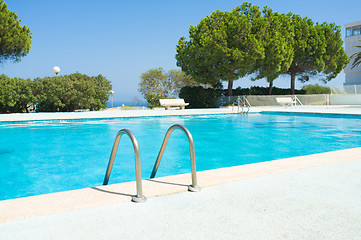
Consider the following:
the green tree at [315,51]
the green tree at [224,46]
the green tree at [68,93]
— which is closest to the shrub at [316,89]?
the green tree at [315,51]

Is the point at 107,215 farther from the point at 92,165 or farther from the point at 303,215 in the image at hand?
the point at 92,165

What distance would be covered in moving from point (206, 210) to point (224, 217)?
0.20m

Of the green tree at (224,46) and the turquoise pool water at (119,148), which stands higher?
the green tree at (224,46)

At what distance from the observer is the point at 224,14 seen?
87.4 ft

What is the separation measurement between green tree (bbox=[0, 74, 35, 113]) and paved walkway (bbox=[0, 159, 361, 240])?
58.5 ft

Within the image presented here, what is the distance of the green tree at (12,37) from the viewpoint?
19.3 metres

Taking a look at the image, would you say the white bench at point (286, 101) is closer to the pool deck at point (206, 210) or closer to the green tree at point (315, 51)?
the green tree at point (315, 51)

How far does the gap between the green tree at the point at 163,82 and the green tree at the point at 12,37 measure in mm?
18736

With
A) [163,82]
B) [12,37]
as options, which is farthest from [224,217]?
[163,82]

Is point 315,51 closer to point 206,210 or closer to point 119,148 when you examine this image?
point 119,148

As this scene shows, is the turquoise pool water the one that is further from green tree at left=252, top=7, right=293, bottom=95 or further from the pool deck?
green tree at left=252, top=7, right=293, bottom=95

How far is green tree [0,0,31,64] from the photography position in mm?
19344

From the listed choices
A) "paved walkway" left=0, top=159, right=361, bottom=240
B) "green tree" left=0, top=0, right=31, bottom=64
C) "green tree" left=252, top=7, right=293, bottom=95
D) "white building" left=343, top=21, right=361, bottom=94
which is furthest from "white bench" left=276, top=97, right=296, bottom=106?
"paved walkway" left=0, top=159, right=361, bottom=240

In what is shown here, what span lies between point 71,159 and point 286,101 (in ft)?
72.7
